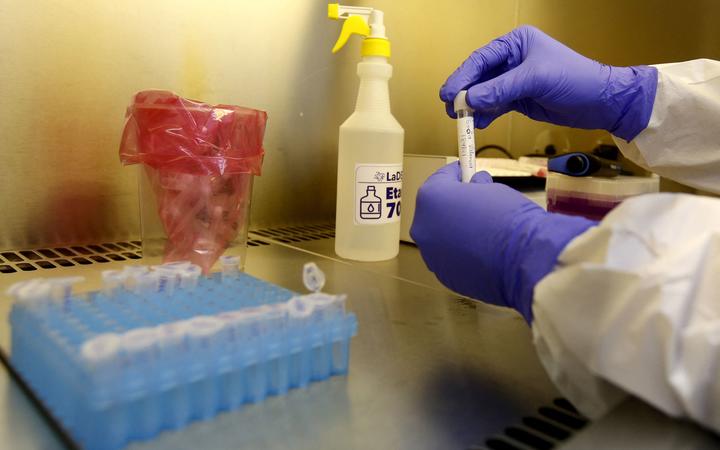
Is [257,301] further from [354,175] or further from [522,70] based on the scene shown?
[522,70]

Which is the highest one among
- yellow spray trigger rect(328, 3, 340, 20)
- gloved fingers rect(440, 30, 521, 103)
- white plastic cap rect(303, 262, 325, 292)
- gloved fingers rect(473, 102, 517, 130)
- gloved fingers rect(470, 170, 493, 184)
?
yellow spray trigger rect(328, 3, 340, 20)

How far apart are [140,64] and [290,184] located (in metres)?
0.40

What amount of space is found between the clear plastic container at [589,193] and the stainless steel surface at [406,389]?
14.9 inches

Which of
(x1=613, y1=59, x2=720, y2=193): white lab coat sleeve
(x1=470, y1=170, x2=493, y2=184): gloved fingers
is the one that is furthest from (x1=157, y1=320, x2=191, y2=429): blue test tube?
(x1=613, y1=59, x2=720, y2=193): white lab coat sleeve

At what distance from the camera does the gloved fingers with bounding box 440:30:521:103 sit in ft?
3.06

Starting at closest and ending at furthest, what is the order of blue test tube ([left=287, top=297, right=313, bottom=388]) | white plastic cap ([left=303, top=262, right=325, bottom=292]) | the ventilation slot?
blue test tube ([left=287, top=297, right=313, bottom=388])
white plastic cap ([left=303, top=262, right=325, bottom=292])
the ventilation slot

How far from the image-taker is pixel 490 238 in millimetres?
592

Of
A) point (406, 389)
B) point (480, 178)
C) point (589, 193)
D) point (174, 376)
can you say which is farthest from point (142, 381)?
point (589, 193)

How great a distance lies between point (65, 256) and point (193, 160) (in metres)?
0.33

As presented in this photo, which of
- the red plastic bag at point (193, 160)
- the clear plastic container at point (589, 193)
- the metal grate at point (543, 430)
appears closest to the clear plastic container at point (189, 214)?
the red plastic bag at point (193, 160)

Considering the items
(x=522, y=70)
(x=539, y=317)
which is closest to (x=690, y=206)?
(x=539, y=317)

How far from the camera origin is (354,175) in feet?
3.15

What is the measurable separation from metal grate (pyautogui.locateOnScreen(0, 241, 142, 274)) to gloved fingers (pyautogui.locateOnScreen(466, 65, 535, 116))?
1.97ft

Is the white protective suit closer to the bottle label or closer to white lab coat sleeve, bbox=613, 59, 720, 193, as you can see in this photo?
the bottle label
